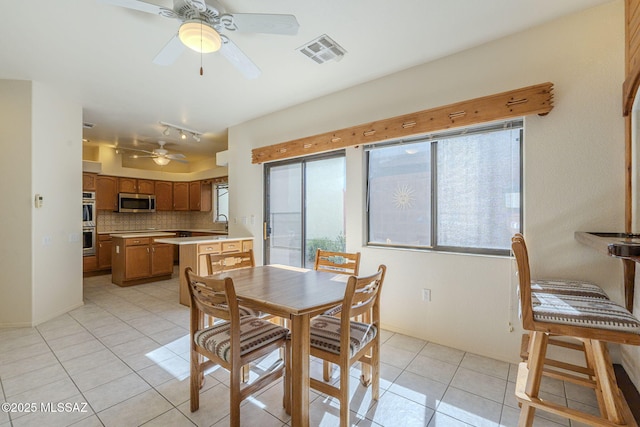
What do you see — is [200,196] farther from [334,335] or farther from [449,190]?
[334,335]

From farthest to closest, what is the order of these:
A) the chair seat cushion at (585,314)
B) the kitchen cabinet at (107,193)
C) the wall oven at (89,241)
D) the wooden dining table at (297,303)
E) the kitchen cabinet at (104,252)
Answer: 1. the kitchen cabinet at (107,193)
2. the kitchen cabinet at (104,252)
3. the wall oven at (89,241)
4. the wooden dining table at (297,303)
5. the chair seat cushion at (585,314)

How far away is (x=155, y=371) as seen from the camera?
225 centimetres

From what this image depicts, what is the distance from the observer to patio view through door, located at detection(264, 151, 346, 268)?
370 centimetres

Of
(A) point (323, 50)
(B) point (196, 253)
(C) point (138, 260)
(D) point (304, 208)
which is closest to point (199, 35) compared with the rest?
(A) point (323, 50)

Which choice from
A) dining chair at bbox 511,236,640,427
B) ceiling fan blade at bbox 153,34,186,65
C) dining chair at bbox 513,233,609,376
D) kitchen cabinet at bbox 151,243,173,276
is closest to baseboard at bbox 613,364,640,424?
dining chair at bbox 513,233,609,376

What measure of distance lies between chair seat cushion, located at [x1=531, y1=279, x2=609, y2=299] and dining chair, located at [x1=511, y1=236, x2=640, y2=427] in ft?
0.55

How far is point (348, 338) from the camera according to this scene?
1507mm

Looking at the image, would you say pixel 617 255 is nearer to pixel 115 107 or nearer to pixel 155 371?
pixel 155 371

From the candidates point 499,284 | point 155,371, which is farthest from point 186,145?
point 499,284

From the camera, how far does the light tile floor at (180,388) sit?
173cm

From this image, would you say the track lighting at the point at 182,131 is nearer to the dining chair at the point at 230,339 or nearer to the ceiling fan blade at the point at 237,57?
the ceiling fan blade at the point at 237,57

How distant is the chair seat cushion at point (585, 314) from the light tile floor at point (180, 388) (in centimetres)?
78

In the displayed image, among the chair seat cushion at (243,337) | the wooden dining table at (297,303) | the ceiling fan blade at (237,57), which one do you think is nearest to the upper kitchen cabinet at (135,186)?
the ceiling fan blade at (237,57)

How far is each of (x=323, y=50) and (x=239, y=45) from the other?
30.5 inches
